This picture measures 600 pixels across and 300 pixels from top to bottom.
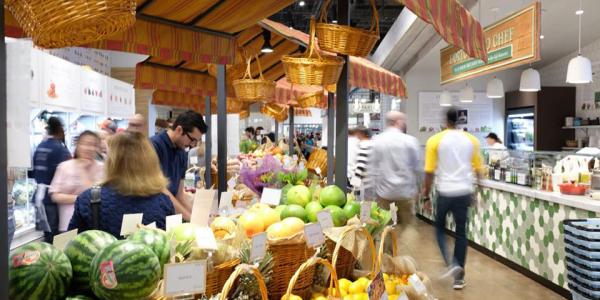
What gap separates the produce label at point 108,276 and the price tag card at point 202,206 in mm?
1059

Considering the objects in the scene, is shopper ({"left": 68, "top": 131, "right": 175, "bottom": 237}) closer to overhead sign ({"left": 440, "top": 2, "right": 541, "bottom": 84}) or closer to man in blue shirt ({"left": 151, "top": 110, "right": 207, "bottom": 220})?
man in blue shirt ({"left": 151, "top": 110, "right": 207, "bottom": 220})

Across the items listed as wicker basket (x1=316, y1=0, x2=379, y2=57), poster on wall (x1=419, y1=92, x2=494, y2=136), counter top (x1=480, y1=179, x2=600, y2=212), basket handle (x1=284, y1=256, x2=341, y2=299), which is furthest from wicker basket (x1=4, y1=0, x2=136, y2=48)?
poster on wall (x1=419, y1=92, x2=494, y2=136)

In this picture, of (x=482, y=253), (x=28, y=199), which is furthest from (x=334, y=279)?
(x=482, y=253)

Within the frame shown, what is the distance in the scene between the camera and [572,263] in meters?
3.29

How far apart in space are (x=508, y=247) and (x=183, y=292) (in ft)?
17.9

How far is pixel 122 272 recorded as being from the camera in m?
1.28

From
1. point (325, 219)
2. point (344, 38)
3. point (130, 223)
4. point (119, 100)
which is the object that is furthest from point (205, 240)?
point (119, 100)

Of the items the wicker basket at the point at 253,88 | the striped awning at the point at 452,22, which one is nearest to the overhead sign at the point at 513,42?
the wicker basket at the point at 253,88

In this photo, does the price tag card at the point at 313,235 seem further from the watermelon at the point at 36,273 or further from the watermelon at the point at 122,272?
the watermelon at the point at 36,273

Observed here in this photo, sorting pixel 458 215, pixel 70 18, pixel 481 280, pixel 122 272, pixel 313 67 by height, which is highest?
pixel 313 67

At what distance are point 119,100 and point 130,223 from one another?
605 centimetres

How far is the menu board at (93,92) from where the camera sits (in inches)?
242

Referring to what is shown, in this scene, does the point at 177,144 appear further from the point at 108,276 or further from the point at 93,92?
the point at 93,92

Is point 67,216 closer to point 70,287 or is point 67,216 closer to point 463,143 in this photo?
point 70,287
